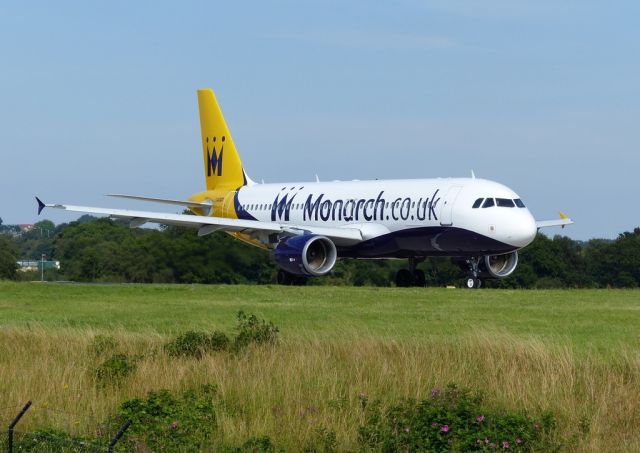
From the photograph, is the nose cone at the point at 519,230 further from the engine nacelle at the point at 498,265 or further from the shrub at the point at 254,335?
the shrub at the point at 254,335

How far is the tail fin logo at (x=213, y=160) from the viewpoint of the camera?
50.3m

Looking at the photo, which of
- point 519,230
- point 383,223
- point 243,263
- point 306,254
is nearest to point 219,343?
point 519,230

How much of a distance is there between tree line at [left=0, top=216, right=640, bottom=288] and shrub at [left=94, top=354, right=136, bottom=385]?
76.7 ft

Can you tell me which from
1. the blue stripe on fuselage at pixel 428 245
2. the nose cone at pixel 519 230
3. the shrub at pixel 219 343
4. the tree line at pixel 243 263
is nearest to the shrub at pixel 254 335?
the shrub at pixel 219 343

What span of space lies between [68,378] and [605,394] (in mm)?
6716

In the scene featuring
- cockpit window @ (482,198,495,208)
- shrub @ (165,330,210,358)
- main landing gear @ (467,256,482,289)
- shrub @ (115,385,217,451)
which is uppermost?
cockpit window @ (482,198,495,208)

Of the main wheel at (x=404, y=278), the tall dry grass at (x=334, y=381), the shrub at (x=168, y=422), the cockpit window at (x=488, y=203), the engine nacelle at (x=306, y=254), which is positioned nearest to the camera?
the shrub at (x=168, y=422)

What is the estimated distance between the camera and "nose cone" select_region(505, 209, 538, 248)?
1442 inches

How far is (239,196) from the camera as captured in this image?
47938mm

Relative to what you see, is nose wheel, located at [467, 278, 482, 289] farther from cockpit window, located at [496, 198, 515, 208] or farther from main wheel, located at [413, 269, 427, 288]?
main wheel, located at [413, 269, 427, 288]

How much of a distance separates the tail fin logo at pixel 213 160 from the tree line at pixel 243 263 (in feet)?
9.46

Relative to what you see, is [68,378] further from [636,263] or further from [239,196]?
[636,263]

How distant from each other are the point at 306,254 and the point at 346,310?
1133cm

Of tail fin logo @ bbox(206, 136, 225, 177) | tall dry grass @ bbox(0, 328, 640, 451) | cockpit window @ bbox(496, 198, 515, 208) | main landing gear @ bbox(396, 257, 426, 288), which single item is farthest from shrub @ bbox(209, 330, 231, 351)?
tail fin logo @ bbox(206, 136, 225, 177)
